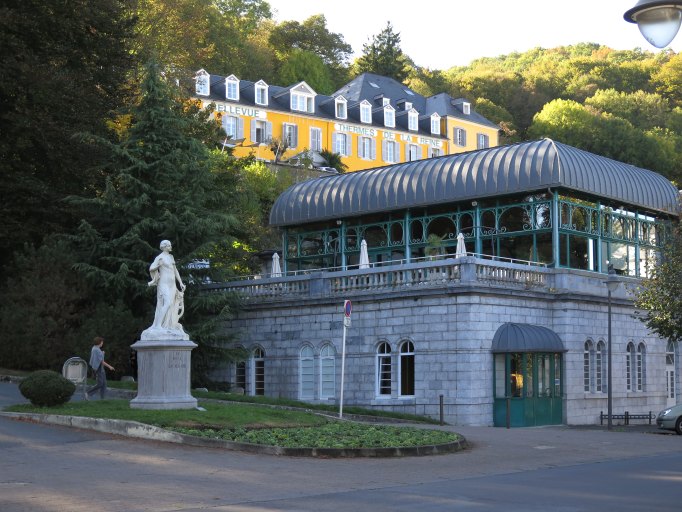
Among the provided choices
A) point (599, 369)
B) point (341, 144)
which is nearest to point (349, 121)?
point (341, 144)

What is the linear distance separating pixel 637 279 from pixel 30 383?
23503 mm

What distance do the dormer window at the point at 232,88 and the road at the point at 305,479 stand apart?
5898cm

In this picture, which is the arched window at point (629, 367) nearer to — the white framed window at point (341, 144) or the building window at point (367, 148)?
the white framed window at point (341, 144)

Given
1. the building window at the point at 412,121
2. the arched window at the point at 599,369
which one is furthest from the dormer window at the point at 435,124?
the arched window at the point at 599,369

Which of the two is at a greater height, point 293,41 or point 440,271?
point 293,41

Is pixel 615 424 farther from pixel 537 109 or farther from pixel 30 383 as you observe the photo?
pixel 537 109

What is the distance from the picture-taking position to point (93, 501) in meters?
13.4

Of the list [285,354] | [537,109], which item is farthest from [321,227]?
[537,109]

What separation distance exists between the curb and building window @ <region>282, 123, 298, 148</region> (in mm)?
61606

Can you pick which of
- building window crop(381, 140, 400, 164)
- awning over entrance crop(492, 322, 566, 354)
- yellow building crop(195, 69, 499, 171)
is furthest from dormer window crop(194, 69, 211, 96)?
awning over entrance crop(492, 322, 566, 354)

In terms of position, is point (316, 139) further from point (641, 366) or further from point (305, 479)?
point (305, 479)

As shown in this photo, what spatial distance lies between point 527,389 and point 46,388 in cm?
1558

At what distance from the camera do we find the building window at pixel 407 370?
32188 mm

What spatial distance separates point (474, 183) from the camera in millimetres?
37531
